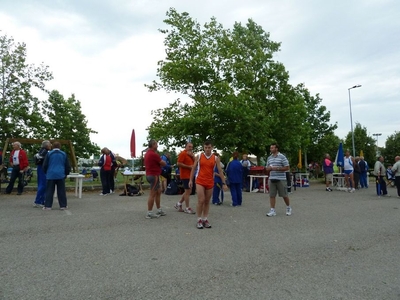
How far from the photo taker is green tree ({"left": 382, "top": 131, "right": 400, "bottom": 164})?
155 ft

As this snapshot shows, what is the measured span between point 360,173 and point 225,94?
28.4 ft

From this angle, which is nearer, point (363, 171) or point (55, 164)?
point (55, 164)

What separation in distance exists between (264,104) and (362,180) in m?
7.31

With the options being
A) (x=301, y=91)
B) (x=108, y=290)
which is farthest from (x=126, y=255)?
(x=301, y=91)

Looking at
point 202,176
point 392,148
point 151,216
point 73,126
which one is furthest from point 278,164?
point 392,148

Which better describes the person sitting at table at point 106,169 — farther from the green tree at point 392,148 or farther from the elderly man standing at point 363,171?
the green tree at point 392,148

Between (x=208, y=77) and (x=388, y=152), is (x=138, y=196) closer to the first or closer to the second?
(x=208, y=77)

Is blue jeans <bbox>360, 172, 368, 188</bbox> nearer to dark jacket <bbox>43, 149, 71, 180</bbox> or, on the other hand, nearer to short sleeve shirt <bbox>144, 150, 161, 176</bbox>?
short sleeve shirt <bbox>144, 150, 161, 176</bbox>

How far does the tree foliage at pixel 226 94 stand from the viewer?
1959 centimetres

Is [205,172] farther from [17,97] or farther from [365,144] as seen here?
[365,144]

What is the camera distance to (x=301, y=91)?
83.1ft

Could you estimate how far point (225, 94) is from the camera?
20.0m

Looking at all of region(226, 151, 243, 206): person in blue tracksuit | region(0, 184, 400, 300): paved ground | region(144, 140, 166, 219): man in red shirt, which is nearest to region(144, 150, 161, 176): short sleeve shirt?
region(144, 140, 166, 219): man in red shirt

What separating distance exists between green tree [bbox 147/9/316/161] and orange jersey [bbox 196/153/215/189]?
38.4 ft
